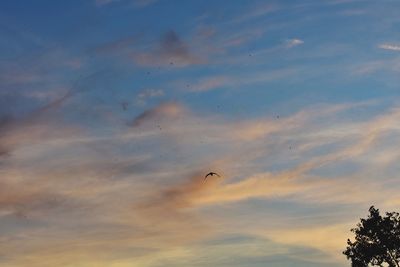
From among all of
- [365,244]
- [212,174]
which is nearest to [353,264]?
[365,244]

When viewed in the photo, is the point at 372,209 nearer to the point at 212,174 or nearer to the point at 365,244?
the point at 365,244

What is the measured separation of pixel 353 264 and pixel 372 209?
8.53 metres

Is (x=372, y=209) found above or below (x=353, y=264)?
above

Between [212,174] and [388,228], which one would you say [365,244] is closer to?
[388,228]

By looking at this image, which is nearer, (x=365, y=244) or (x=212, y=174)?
(x=212, y=174)

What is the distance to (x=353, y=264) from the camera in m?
90.0

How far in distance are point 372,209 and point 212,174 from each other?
33.2m

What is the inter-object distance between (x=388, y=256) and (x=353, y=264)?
16.8 feet

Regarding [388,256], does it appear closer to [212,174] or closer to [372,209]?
[372,209]

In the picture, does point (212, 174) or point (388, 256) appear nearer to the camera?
point (212, 174)

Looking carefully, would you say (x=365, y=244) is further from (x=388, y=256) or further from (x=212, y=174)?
(x=212, y=174)

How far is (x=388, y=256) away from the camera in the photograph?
289ft

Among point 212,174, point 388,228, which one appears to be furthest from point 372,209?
point 212,174

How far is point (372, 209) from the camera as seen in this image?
293 ft
